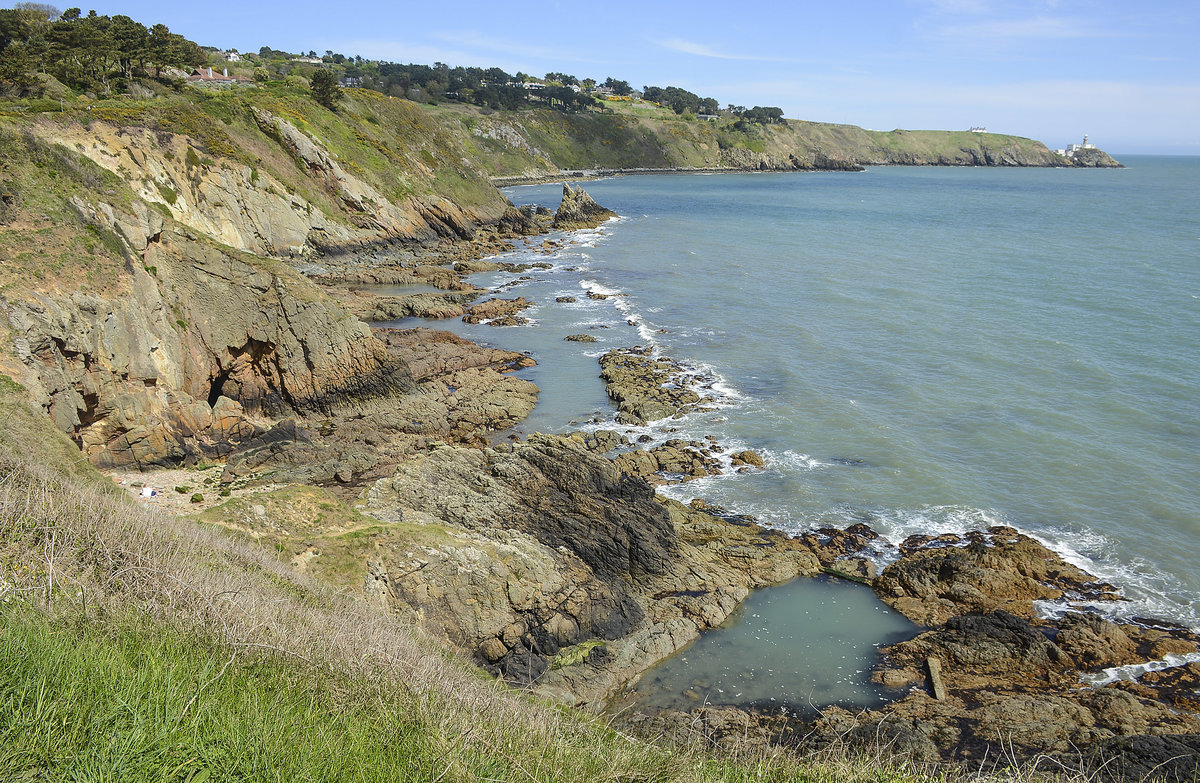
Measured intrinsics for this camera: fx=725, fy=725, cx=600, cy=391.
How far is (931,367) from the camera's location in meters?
34.6

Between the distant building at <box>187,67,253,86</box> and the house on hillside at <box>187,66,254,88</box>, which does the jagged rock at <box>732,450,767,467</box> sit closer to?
the house on hillside at <box>187,66,254,88</box>

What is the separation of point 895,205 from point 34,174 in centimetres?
10527

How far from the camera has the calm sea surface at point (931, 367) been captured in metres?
22.1

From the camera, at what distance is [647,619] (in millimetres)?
16609

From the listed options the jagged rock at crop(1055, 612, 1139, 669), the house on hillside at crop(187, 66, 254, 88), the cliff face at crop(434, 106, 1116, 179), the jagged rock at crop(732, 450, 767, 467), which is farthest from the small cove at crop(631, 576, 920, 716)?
the cliff face at crop(434, 106, 1116, 179)

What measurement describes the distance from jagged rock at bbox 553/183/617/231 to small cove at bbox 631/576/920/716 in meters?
67.0

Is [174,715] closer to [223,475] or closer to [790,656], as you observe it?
[790,656]

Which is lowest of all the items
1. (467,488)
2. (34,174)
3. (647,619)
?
(647,619)

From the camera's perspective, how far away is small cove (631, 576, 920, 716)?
14.8 m

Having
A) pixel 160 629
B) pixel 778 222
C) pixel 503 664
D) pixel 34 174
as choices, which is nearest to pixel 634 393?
pixel 503 664

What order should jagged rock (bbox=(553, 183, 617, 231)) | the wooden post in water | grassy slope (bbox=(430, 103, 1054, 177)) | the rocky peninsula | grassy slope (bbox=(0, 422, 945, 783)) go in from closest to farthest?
grassy slope (bbox=(0, 422, 945, 783)) < the rocky peninsula < the wooden post in water < jagged rock (bbox=(553, 183, 617, 231)) < grassy slope (bbox=(430, 103, 1054, 177))

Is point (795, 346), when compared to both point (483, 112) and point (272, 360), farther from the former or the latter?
point (483, 112)

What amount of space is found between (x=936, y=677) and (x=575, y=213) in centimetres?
7385

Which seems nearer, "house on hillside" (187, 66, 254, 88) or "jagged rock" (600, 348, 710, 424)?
"jagged rock" (600, 348, 710, 424)
